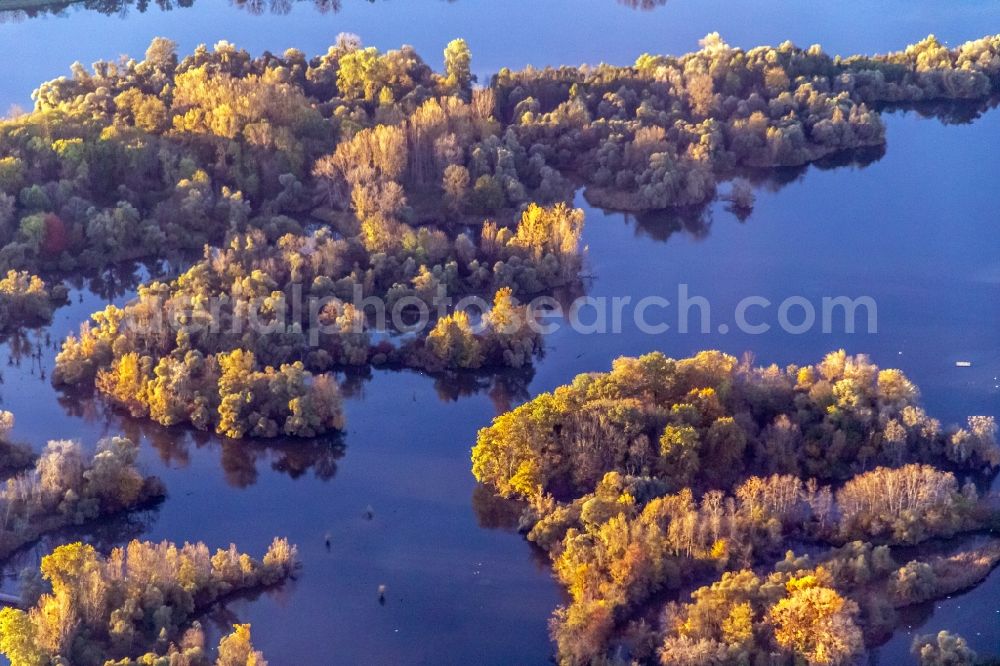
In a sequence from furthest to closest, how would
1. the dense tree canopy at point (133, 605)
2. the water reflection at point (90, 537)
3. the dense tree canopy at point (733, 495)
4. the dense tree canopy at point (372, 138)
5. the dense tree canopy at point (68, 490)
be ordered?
1. the dense tree canopy at point (372, 138)
2. the dense tree canopy at point (68, 490)
3. the water reflection at point (90, 537)
4. the dense tree canopy at point (733, 495)
5. the dense tree canopy at point (133, 605)

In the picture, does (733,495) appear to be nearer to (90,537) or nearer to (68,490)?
(90,537)

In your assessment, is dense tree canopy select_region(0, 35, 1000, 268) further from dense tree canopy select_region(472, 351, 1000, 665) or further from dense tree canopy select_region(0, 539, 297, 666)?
dense tree canopy select_region(0, 539, 297, 666)

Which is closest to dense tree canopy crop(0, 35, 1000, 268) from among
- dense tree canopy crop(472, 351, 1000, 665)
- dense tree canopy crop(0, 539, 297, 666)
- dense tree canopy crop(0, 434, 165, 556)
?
dense tree canopy crop(0, 434, 165, 556)

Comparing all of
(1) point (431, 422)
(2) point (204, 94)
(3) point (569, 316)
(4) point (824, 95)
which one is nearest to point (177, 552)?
(1) point (431, 422)

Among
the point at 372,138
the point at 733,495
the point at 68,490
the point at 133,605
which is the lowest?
the point at 133,605

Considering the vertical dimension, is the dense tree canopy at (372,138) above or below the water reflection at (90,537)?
above

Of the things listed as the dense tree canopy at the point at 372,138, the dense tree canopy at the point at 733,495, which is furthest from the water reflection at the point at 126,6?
the dense tree canopy at the point at 733,495

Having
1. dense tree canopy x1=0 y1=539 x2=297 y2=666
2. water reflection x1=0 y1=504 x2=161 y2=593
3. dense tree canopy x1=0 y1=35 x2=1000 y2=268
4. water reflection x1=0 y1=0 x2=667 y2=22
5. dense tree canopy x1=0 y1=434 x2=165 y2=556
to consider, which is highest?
water reflection x1=0 y1=0 x2=667 y2=22

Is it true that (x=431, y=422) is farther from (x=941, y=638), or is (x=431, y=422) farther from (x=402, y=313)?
(x=941, y=638)

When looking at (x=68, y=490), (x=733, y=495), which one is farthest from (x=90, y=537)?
(x=733, y=495)

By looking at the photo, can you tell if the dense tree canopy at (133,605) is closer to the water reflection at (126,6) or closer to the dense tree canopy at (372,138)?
the dense tree canopy at (372,138)

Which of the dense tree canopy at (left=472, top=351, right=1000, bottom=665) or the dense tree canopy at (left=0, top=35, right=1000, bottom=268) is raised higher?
the dense tree canopy at (left=0, top=35, right=1000, bottom=268)
